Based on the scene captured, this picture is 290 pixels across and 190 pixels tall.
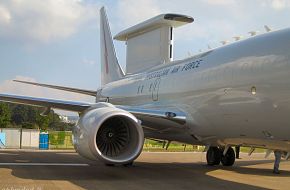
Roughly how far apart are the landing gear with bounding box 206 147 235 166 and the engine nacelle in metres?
5.61

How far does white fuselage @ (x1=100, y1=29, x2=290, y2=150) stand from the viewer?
8273 mm

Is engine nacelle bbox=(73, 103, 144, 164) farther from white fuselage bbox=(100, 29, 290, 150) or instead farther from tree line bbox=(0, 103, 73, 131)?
tree line bbox=(0, 103, 73, 131)

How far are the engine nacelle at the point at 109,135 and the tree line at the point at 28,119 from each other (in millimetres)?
40873

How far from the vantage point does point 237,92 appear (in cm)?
923

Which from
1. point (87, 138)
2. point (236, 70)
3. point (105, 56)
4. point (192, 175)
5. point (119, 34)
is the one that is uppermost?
point (119, 34)

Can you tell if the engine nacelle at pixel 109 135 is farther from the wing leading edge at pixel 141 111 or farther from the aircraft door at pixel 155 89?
the aircraft door at pixel 155 89

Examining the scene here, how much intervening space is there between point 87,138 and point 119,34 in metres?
14.7

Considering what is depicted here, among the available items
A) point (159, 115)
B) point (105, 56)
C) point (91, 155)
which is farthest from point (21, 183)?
point (105, 56)

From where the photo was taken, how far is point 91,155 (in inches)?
366

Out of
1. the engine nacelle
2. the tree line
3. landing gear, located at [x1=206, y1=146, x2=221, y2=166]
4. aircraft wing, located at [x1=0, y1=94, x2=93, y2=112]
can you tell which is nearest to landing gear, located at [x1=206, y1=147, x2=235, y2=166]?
landing gear, located at [x1=206, y1=146, x2=221, y2=166]

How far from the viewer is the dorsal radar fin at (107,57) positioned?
66.5 feet

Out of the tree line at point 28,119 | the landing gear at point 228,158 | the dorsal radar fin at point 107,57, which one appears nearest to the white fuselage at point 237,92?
the landing gear at point 228,158

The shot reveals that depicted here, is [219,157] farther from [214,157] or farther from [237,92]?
[237,92]

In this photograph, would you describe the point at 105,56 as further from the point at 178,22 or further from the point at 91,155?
the point at 91,155
